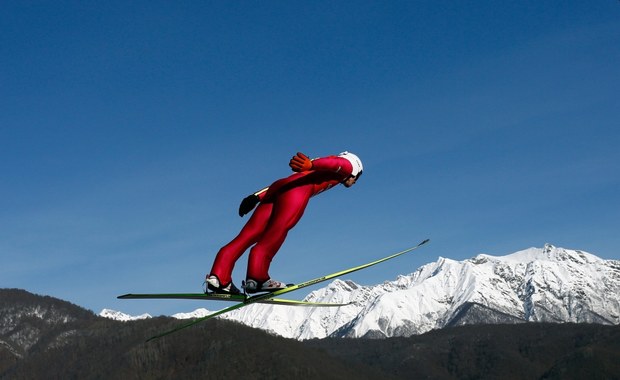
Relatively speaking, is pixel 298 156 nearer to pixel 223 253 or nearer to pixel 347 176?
pixel 347 176

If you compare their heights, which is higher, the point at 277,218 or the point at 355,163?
the point at 355,163

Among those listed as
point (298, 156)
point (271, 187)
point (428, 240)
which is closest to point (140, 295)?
point (271, 187)

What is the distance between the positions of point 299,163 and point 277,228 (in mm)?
1298

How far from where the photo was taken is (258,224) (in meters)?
10.5

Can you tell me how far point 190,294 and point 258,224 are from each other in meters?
1.29

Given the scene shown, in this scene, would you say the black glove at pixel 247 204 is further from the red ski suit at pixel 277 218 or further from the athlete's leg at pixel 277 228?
the athlete's leg at pixel 277 228

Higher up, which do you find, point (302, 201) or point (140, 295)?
point (302, 201)

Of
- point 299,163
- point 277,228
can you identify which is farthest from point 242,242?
point 299,163

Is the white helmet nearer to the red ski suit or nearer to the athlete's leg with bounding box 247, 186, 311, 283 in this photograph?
the red ski suit

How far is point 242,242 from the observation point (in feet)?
34.1

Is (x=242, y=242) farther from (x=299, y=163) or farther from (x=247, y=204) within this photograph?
(x=299, y=163)

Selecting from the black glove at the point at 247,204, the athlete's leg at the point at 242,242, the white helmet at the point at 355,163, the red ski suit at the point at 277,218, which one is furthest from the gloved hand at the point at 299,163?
the athlete's leg at the point at 242,242

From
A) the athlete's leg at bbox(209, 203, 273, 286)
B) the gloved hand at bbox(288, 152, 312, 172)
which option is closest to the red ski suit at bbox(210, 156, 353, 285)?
the athlete's leg at bbox(209, 203, 273, 286)

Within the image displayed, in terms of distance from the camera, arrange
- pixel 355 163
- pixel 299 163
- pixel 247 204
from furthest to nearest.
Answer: pixel 247 204
pixel 355 163
pixel 299 163
